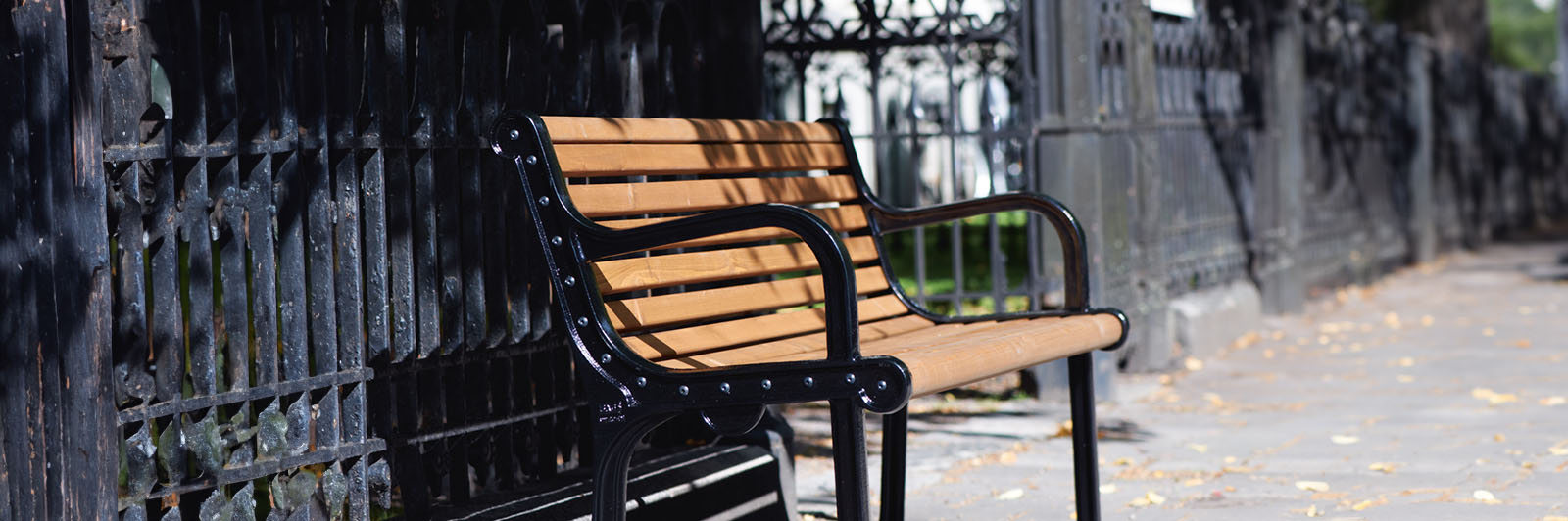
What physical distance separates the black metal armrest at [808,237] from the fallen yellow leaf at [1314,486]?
8.09 ft

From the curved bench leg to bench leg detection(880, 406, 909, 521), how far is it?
114 cm

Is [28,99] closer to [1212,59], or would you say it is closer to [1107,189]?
[1107,189]


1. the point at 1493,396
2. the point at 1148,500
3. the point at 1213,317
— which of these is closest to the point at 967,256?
the point at 1213,317

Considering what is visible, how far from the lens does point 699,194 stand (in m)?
3.62

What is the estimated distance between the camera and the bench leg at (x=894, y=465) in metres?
4.14

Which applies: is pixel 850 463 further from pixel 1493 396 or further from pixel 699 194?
pixel 1493 396

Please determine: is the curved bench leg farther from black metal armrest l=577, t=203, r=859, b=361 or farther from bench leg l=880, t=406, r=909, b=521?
bench leg l=880, t=406, r=909, b=521

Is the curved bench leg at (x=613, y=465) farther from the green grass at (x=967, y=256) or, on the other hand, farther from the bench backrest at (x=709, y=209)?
the green grass at (x=967, y=256)

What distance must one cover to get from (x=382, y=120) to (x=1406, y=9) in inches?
895

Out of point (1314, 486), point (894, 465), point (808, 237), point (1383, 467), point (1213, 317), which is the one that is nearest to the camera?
point (808, 237)

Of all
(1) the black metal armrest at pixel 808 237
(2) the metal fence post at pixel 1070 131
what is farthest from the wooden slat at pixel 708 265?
(2) the metal fence post at pixel 1070 131

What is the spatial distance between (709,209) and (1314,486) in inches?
88.6

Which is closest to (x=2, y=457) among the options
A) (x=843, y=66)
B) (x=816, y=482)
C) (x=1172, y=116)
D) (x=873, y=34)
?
(x=816, y=482)

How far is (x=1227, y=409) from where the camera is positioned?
7.02 metres
